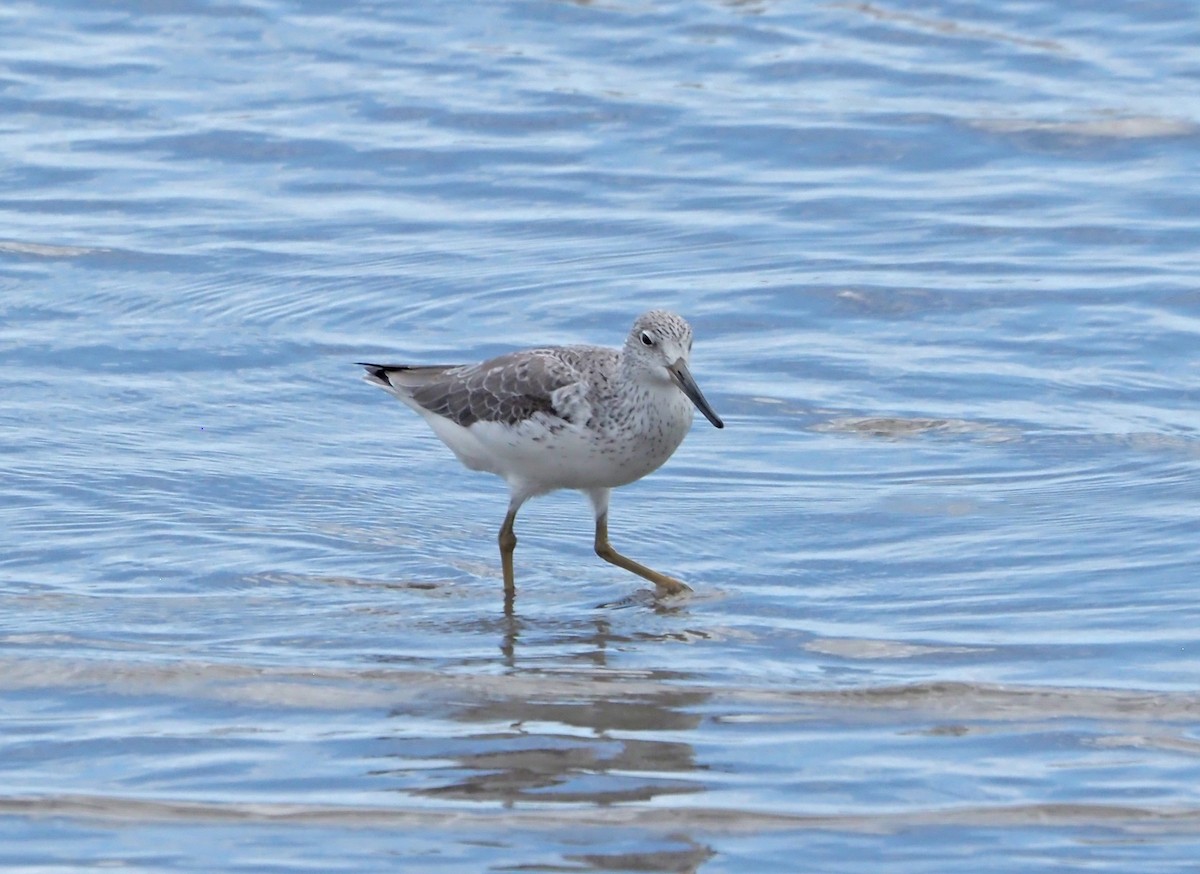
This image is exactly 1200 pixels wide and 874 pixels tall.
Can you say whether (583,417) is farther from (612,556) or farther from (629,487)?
(629,487)

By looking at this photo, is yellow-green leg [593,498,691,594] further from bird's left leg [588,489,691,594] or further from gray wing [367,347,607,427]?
gray wing [367,347,607,427]

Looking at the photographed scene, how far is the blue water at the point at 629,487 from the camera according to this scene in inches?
221

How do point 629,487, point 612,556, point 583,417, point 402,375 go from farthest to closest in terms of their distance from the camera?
1. point 629,487
2. point 402,375
3. point 612,556
4. point 583,417

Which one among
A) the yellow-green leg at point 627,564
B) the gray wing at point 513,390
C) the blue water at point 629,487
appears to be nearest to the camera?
the blue water at point 629,487

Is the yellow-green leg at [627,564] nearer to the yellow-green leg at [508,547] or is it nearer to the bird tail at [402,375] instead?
the yellow-green leg at [508,547]

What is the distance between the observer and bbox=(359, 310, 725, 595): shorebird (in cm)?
795

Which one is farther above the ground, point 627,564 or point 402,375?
point 402,375

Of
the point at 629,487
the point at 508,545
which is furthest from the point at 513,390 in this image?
the point at 629,487

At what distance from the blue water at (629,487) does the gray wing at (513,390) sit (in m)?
0.54

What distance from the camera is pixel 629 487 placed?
938 cm

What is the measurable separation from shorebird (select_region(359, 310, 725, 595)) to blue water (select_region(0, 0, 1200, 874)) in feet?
1.21

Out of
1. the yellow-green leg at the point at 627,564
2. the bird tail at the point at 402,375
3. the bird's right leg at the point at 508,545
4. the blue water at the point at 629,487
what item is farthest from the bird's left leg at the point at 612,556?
the bird tail at the point at 402,375

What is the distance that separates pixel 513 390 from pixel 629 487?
1.23 meters

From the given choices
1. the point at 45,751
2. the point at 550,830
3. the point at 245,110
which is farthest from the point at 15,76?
the point at 550,830
